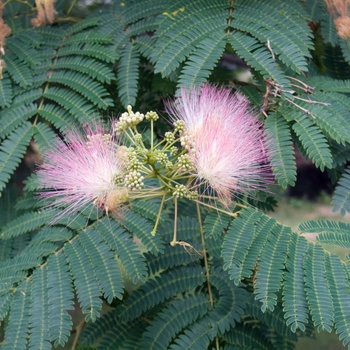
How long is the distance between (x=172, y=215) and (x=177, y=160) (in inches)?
41.4

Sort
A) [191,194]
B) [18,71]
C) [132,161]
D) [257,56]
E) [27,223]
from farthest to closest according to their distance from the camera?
[18,71] → [27,223] → [257,56] → [191,194] → [132,161]

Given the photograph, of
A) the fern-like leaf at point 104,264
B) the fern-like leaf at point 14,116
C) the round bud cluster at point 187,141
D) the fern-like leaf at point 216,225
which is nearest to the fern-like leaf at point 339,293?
the fern-like leaf at point 216,225

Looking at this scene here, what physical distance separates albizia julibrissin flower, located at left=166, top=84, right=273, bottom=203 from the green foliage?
147 mm

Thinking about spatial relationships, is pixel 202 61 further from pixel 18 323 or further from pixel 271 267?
pixel 18 323

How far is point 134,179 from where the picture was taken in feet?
6.17

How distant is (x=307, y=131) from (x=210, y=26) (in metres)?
0.63

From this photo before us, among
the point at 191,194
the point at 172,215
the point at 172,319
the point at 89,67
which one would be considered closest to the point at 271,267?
the point at 191,194

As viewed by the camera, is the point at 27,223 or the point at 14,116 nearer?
the point at 27,223

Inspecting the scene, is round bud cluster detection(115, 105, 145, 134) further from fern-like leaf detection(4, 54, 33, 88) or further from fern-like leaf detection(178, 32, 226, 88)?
fern-like leaf detection(4, 54, 33, 88)

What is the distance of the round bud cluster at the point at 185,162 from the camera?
1900 mm

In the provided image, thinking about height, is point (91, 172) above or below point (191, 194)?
above

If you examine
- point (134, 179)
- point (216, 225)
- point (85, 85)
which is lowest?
point (216, 225)

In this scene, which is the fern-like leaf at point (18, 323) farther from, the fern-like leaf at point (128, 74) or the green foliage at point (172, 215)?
the fern-like leaf at point (128, 74)

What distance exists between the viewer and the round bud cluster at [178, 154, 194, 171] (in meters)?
1.90
